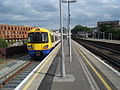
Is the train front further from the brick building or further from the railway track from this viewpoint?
the brick building

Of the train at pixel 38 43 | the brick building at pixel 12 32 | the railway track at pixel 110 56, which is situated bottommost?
the railway track at pixel 110 56

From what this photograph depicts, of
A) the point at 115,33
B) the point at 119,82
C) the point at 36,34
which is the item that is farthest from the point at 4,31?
the point at 119,82

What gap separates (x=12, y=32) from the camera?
88.8 m

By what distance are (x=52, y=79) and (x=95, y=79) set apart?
200 cm

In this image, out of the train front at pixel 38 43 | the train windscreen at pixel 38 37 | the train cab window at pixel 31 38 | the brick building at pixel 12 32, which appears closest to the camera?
the train front at pixel 38 43

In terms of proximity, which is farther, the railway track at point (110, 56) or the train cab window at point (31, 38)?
the train cab window at point (31, 38)

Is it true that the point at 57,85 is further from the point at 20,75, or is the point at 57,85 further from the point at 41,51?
the point at 41,51

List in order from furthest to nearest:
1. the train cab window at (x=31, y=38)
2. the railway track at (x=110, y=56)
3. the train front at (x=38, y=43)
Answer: the train cab window at (x=31, y=38), the train front at (x=38, y=43), the railway track at (x=110, y=56)

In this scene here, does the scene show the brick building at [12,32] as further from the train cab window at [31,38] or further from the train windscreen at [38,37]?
the train windscreen at [38,37]

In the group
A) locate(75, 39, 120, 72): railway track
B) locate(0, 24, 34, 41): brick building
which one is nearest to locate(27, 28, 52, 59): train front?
locate(75, 39, 120, 72): railway track

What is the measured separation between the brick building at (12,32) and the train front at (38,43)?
61.6 m

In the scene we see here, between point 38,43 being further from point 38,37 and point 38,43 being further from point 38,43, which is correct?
point 38,37

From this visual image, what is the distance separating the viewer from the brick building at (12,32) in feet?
262

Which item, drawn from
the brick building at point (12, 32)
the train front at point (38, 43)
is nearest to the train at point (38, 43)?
the train front at point (38, 43)
